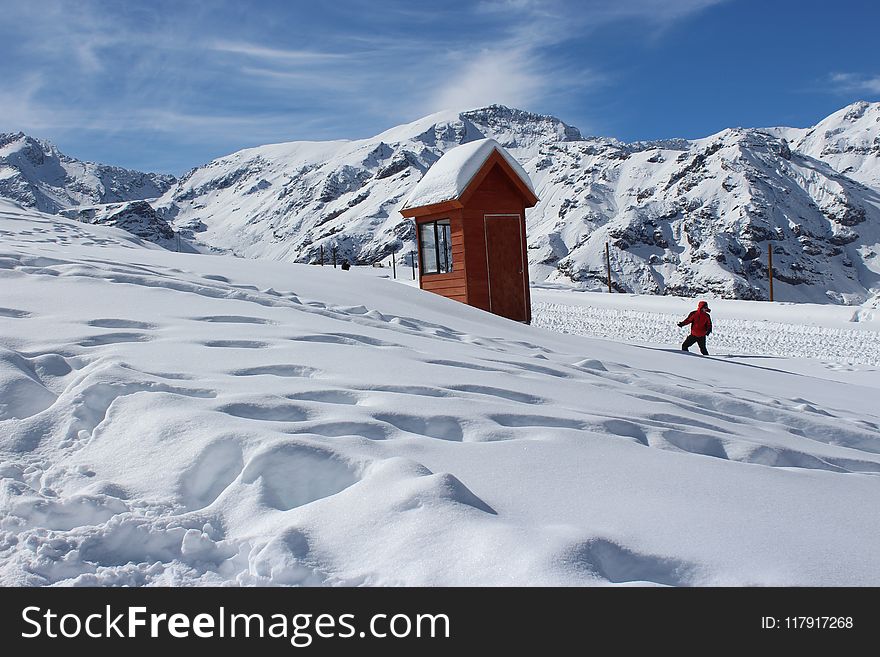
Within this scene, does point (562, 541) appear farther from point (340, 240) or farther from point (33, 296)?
point (340, 240)

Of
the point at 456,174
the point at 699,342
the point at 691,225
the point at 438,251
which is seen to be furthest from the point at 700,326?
the point at 691,225

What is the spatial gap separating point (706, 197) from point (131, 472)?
423ft

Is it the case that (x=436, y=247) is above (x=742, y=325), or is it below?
above

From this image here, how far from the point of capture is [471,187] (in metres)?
14.3

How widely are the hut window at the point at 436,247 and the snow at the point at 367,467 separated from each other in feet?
33.5

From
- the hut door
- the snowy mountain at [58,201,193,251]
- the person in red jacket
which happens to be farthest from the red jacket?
the snowy mountain at [58,201,193,251]

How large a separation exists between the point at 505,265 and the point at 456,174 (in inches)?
88.0

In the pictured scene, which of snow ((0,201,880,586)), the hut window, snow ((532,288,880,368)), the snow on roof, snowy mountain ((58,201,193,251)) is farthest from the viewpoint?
snowy mountain ((58,201,193,251))

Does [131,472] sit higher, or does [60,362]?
[60,362]

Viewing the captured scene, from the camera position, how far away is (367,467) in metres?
2.84

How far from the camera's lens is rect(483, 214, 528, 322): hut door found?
1493 cm

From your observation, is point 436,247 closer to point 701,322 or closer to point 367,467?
point 701,322

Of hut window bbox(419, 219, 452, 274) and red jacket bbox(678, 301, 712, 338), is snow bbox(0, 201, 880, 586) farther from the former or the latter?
hut window bbox(419, 219, 452, 274)

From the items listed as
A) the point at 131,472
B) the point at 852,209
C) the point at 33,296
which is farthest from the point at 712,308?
the point at 852,209
